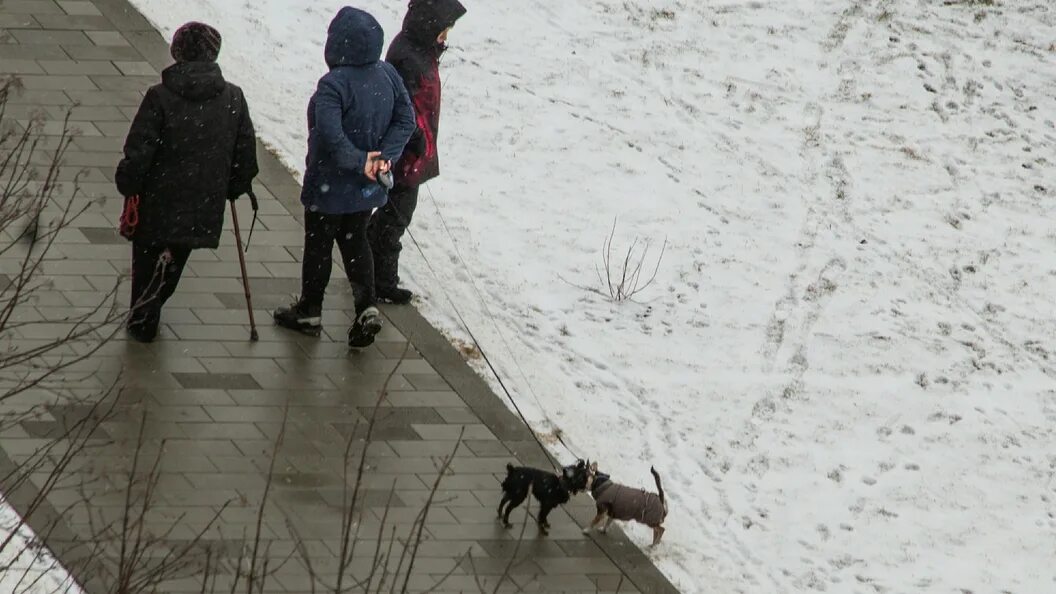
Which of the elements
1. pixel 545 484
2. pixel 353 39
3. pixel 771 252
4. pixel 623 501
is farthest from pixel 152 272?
pixel 771 252

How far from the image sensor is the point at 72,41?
444 inches

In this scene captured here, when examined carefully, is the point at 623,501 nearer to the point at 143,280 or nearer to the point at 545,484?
the point at 545,484

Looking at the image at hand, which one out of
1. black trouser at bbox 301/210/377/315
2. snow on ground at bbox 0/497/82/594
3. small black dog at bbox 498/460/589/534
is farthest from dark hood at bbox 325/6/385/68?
snow on ground at bbox 0/497/82/594

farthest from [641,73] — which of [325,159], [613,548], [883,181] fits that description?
[613,548]

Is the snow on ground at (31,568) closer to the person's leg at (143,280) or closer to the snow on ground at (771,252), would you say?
the person's leg at (143,280)

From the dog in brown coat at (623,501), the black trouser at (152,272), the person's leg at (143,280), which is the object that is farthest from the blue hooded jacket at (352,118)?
the dog in brown coat at (623,501)

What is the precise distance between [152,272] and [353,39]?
153cm

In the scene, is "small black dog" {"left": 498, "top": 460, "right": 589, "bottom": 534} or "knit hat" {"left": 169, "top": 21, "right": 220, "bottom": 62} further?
"knit hat" {"left": 169, "top": 21, "right": 220, "bottom": 62}

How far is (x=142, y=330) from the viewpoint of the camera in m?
8.31

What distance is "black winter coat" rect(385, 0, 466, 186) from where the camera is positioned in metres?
8.35

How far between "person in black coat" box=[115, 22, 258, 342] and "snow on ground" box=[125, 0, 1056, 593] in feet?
5.69

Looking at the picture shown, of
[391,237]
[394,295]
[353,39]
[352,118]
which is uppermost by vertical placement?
[353,39]

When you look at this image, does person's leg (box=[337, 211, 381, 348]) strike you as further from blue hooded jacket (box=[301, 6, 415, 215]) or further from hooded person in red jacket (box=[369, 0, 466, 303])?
hooded person in red jacket (box=[369, 0, 466, 303])

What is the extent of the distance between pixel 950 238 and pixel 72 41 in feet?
20.5
